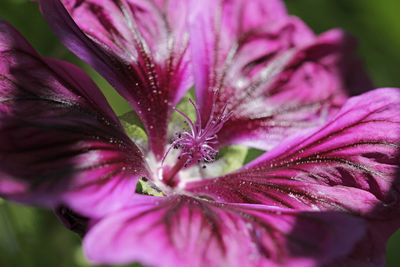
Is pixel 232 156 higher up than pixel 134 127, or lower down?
lower down

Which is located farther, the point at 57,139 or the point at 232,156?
the point at 232,156

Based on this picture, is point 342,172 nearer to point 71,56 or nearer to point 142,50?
point 142,50

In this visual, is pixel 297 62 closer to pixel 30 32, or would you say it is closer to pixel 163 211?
pixel 163 211

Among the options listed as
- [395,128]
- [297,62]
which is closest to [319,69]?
[297,62]

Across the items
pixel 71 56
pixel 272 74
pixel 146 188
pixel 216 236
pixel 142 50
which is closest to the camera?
pixel 216 236

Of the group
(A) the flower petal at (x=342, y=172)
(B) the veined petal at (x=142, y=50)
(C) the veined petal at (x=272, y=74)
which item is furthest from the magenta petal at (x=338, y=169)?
(B) the veined petal at (x=142, y=50)

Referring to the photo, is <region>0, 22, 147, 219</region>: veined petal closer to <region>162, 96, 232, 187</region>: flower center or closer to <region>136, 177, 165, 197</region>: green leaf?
<region>136, 177, 165, 197</region>: green leaf

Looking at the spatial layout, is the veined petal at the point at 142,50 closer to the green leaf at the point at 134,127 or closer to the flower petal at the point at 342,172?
the green leaf at the point at 134,127

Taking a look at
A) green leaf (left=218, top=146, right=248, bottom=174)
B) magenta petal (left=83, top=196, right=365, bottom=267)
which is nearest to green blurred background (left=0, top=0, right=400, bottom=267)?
green leaf (left=218, top=146, right=248, bottom=174)

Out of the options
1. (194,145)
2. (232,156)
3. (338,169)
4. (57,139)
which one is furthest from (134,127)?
(338,169)
